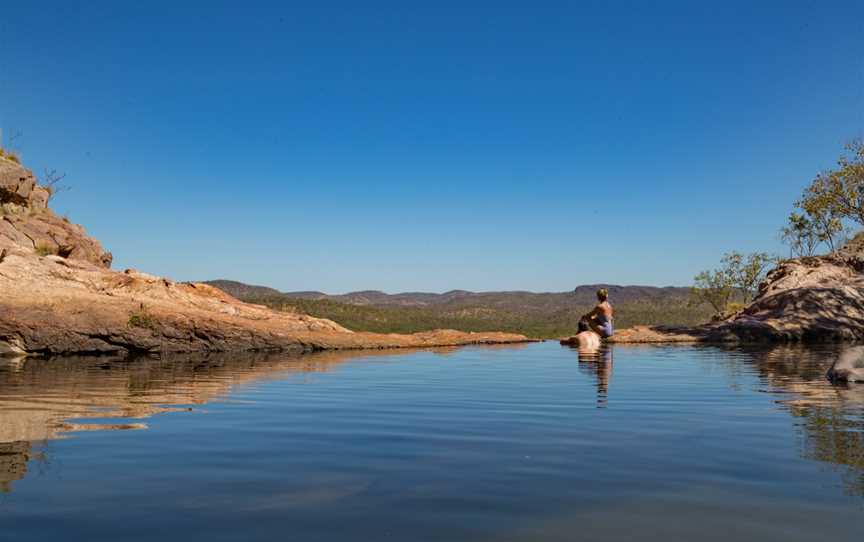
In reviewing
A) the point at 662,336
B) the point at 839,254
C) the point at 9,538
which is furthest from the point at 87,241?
the point at 839,254

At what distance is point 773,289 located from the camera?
39656 mm

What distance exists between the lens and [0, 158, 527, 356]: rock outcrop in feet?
73.0

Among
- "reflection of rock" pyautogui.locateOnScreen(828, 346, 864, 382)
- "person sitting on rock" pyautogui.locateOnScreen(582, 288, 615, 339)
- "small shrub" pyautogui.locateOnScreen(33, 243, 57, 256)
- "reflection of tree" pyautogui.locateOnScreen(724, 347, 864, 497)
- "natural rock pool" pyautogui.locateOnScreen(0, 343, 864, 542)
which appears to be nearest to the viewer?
"natural rock pool" pyautogui.locateOnScreen(0, 343, 864, 542)

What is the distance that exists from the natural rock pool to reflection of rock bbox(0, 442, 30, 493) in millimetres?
35

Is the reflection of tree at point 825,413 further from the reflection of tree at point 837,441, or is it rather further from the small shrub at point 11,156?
the small shrub at point 11,156

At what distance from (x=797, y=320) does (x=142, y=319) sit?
103 feet

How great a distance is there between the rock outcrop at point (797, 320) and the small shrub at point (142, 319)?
21.7 meters

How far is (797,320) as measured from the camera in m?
31.5

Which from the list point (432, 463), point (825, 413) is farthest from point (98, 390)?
point (825, 413)

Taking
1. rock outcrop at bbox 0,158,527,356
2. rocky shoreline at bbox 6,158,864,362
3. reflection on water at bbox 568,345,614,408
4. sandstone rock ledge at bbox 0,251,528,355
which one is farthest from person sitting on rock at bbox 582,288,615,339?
reflection on water at bbox 568,345,614,408

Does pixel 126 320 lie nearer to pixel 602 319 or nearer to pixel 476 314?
pixel 602 319

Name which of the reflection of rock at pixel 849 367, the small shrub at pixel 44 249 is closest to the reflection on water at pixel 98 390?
the small shrub at pixel 44 249

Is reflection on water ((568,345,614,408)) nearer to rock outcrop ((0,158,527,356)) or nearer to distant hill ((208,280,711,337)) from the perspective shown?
rock outcrop ((0,158,527,356))

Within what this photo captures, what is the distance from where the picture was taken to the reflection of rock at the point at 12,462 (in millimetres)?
4863
